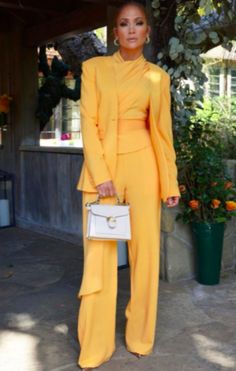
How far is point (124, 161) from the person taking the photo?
2.52 m

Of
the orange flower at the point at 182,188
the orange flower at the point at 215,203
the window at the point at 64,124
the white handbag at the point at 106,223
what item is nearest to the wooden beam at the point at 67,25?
the orange flower at the point at 182,188

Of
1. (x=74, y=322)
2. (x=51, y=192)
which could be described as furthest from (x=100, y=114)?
(x=51, y=192)

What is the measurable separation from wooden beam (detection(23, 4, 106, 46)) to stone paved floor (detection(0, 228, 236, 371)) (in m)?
2.18

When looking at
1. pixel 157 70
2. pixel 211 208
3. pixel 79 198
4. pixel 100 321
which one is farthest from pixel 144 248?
pixel 79 198

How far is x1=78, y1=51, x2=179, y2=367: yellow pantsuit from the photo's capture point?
8.09 feet

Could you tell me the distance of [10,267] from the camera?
14.7 ft

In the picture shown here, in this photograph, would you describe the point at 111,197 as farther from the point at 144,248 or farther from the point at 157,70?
the point at 157,70

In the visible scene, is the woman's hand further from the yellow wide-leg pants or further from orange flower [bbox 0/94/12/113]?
orange flower [bbox 0/94/12/113]

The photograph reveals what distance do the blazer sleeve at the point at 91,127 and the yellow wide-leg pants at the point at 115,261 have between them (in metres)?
0.11

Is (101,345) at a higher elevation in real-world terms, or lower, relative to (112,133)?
lower

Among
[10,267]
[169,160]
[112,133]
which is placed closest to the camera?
[112,133]

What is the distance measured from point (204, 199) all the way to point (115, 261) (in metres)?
1.38

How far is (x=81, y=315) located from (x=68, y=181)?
292cm

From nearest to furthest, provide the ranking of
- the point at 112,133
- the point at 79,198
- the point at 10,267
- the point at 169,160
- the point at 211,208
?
the point at 112,133
the point at 169,160
the point at 211,208
the point at 10,267
the point at 79,198
